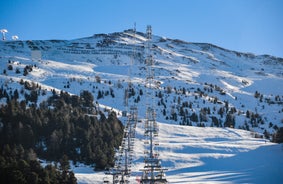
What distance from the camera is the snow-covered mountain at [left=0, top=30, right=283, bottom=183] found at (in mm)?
58531

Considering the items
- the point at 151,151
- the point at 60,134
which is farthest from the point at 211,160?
the point at 151,151

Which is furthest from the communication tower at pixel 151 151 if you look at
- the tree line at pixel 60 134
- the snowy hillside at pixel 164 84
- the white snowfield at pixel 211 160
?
the snowy hillside at pixel 164 84

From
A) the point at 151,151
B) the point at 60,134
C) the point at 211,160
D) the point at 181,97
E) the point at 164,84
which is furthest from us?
the point at 164,84

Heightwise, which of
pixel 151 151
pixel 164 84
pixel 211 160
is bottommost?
pixel 211 160

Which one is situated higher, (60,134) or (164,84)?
(164,84)

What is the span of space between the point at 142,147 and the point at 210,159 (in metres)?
11.3

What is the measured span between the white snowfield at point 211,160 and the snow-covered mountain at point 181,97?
14 cm

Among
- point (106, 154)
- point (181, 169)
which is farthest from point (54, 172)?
point (181, 169)

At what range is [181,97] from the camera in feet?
383

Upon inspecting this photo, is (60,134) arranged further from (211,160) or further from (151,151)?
(151,151)

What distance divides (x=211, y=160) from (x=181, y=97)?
2335 inches

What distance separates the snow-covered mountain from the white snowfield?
5.5 inches

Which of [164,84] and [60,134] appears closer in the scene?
[60,134]

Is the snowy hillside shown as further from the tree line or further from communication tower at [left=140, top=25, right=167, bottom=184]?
communication tower at [left=140, top=25, right=167, bottom=184]
